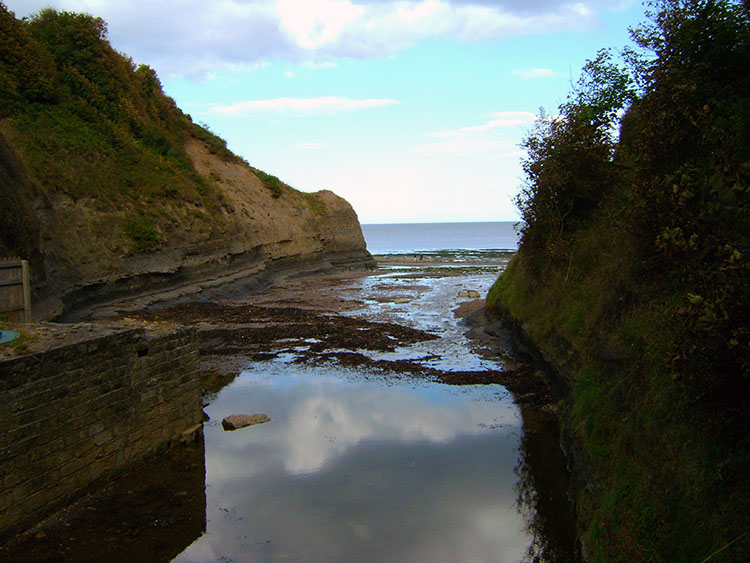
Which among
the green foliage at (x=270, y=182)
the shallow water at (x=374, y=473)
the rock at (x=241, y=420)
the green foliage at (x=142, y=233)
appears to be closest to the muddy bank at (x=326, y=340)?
the shallow water at (x=374, y=473)

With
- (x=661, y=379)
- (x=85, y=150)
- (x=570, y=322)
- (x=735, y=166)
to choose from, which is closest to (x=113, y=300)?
(x=85, y=150)

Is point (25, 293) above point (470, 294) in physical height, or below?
above

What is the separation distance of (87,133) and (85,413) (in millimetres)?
31514

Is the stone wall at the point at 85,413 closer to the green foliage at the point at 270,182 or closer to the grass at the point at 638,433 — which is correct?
the grass at the point at 638,433

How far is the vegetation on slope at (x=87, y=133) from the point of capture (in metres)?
31.0

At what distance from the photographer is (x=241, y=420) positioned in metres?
14.2

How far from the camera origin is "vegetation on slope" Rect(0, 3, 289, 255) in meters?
31.0

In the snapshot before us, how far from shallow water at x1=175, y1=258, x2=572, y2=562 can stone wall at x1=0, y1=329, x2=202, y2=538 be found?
1.50m

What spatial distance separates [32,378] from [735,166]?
377 inches

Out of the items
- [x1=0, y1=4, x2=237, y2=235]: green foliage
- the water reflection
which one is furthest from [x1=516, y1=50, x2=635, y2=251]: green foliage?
[x1=0, y1=4, x2=237, y2=235]: green foliage

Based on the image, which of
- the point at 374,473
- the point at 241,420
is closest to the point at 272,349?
the point at 241,420

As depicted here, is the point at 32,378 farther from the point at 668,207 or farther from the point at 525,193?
the point at 525,193

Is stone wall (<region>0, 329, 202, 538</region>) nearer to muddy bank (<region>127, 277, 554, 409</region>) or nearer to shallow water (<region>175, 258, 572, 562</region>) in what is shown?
shallow water (<region>175, 258, 572, 562</region>)

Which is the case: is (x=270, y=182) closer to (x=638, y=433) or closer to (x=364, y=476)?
(x=364, y=476)
